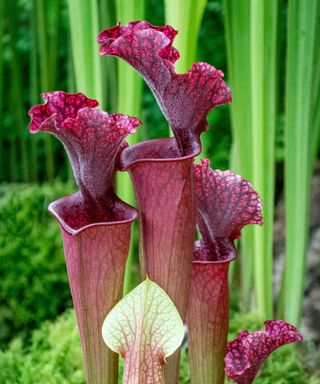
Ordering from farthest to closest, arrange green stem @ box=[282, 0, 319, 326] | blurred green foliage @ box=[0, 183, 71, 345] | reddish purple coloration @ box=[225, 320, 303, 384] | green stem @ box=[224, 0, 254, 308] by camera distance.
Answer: blurred green foliage @ box=[0, 183, 71, 345]
green stem @ box=[224, 0, 254, 308]
green stem @ box=[282, 0, 319, 326]
reddish purple coloration @ box=[225, 320, 303, 384]

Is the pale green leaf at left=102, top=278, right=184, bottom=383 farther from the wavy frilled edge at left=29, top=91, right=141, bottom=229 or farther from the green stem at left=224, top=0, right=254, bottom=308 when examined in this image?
the green stem at left=224, top=0, right=254, bottom=308

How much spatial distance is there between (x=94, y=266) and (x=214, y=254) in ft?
0.62

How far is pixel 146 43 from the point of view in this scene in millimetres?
696

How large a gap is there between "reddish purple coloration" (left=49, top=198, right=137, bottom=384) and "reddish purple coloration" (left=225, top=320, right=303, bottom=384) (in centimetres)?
16

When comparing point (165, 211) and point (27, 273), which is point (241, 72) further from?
point (27, 273)

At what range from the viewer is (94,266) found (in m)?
0.78

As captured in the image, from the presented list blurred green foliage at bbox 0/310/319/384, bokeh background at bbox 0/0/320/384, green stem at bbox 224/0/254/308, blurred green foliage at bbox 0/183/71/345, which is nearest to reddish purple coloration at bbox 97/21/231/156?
bokeh background at bbox 0/0/320/384

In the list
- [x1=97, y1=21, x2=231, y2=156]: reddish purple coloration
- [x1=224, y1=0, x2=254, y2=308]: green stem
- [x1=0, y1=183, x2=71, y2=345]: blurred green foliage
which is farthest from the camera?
[x1=0, y1=183, x2=71, y2=345]: blurred green foliage

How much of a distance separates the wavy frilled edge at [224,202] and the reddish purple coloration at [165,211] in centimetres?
7

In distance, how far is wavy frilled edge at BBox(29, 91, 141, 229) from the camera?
2.33 ft

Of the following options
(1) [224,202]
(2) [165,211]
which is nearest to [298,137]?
(1) [224,202]

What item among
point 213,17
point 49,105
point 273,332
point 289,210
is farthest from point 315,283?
point 213,17

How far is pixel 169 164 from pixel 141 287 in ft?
0.46

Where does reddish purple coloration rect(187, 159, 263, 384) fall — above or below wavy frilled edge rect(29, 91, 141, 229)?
below
